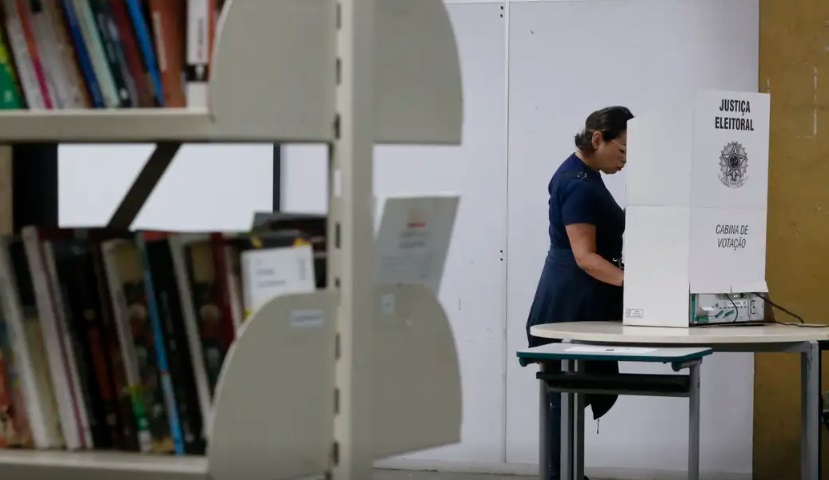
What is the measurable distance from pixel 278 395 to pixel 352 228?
0.76 feet

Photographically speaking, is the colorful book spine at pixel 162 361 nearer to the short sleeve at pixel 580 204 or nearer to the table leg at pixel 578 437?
the table leg at pixel 578 437

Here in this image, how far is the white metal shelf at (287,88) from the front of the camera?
55.9 inches

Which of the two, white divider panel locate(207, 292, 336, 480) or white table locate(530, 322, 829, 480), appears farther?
white table locate(530, 322, 829, 480)

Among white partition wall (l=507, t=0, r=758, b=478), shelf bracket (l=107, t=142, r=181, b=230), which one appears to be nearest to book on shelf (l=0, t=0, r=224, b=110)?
shelf bracket (l=107, t=142, r=181, b=230)

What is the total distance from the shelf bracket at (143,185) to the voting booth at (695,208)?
5.90ft

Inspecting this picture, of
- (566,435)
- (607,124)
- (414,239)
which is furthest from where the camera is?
(607,124)

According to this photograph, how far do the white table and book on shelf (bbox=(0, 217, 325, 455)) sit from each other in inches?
70.1

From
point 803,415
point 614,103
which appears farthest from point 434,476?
point 803,415

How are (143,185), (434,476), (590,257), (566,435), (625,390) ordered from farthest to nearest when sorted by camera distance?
1. (434,476)
2. (590,257)
3. (566,435)
4. (625,390)
5. (143,185)

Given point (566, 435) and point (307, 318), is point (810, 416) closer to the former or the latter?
point (566, 435)

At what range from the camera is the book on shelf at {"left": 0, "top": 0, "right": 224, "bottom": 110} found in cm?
152

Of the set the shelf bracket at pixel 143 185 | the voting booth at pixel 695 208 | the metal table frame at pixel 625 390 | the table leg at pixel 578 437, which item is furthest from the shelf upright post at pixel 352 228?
the table leg at pixel 578 437

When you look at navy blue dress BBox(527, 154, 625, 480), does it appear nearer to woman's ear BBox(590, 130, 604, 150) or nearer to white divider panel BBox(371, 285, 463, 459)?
woman's ear BBox(590, 130, 604, 150)

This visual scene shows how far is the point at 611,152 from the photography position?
3910mm
